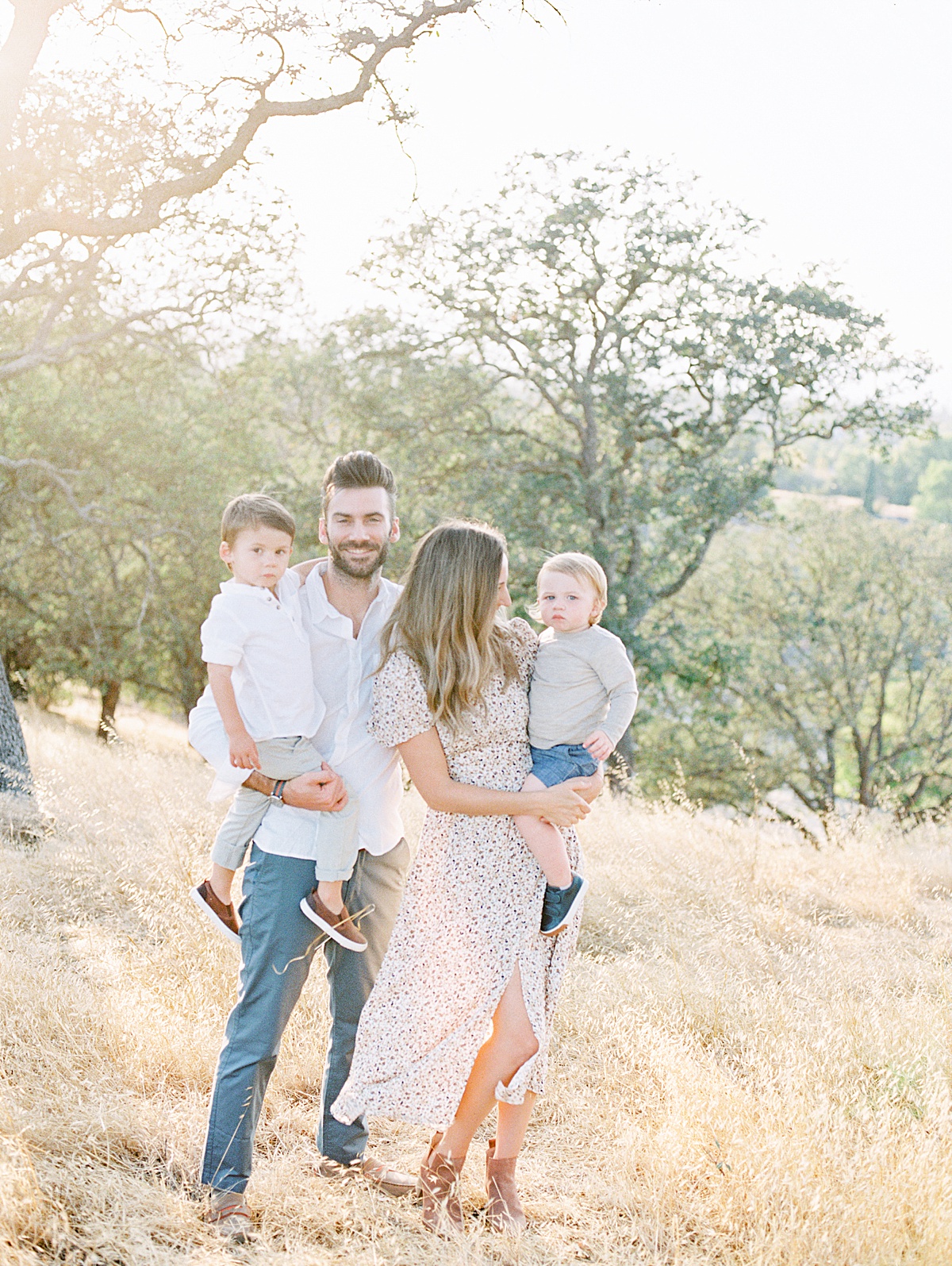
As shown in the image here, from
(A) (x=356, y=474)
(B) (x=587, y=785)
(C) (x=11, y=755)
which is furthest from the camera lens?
(C) (x=11, y=755)

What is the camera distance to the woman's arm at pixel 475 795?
2.86 meters

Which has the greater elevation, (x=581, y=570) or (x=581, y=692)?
(x=581, y=570)

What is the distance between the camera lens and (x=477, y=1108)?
9.61 ft

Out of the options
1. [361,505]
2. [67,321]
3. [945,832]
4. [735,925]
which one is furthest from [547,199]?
[361,505]

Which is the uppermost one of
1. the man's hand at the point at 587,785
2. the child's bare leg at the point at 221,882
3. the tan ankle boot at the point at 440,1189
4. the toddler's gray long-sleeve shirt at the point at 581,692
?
the toddler's gray long-sleeve shirt at the point at 581,692

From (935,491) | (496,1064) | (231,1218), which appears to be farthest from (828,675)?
(935,491)

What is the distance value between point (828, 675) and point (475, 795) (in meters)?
16.9

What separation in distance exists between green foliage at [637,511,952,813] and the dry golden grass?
509 inches

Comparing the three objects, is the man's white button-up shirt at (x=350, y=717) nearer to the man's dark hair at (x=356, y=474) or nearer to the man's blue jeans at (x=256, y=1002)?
the man's blue jeans at (x=256, y=1002)

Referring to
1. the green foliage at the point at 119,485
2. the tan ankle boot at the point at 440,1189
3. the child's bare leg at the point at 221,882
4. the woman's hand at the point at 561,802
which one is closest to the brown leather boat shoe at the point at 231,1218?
the tan ankle boot at the point at 440,1189

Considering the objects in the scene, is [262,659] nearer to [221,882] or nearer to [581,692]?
[221,882]

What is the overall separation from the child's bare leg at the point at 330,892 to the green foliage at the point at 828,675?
15.4 metres

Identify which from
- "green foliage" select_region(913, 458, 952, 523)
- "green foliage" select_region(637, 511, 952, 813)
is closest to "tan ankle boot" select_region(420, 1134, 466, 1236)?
"green foliage" select_region(637, 511, 952, 813)

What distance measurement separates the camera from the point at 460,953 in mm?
2969
